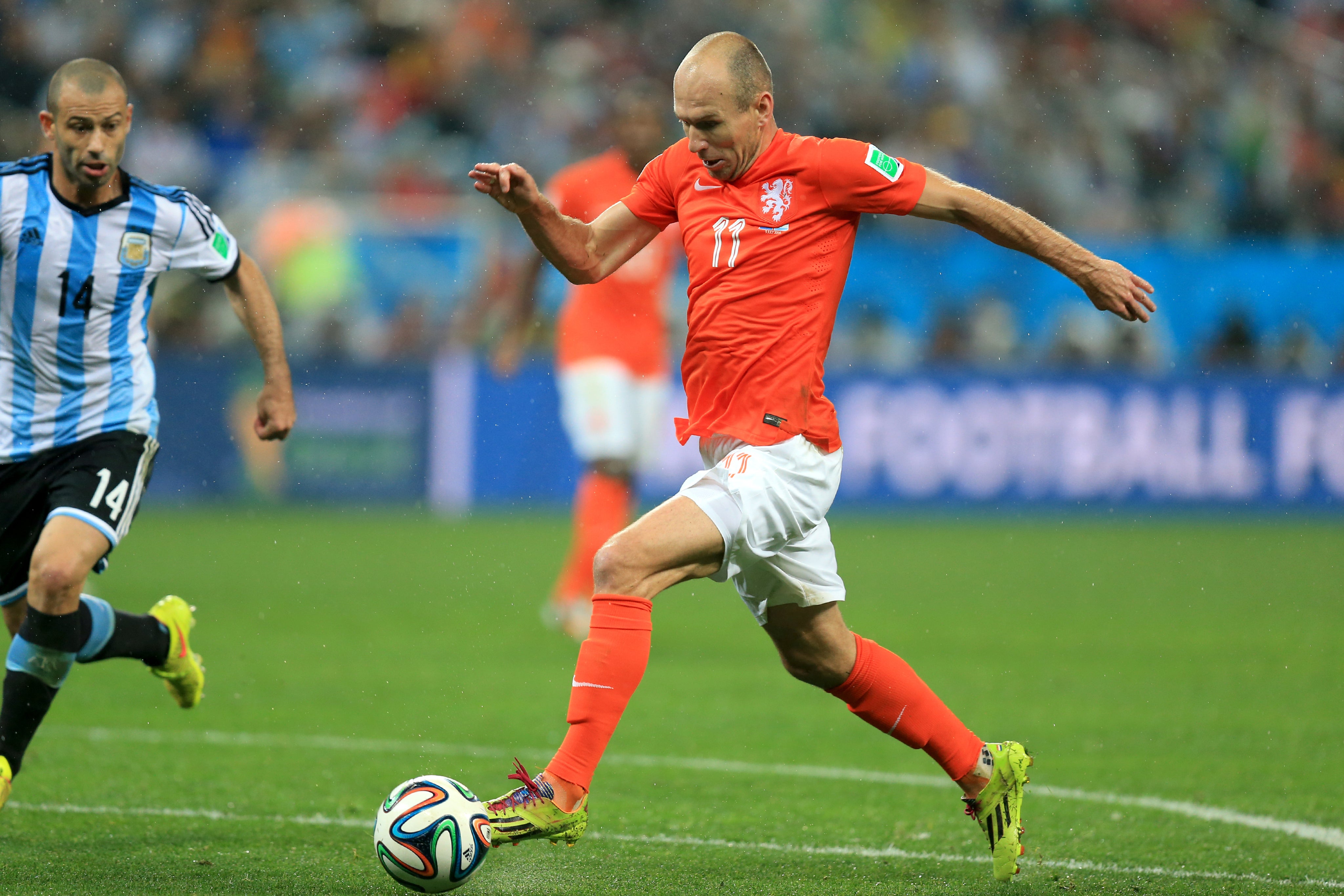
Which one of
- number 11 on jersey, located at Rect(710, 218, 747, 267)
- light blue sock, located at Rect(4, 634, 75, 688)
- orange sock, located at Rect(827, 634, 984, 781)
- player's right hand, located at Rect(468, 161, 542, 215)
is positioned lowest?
light blue sock, located at Rect(4, 634, 75, 688)

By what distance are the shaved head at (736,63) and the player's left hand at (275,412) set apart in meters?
1.69

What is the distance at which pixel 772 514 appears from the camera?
4020 millimetres

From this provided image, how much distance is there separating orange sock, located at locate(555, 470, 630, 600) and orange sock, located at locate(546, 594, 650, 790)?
4265 millimetres

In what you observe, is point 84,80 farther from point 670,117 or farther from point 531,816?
point 670,117

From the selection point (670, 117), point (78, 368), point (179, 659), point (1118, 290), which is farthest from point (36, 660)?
point (670, 117)

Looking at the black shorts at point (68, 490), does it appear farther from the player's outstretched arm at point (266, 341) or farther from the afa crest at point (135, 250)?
the afa crest at point (135, 250)

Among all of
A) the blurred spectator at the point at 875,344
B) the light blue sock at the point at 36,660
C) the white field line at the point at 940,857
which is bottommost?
the white field line at the point at 940,857

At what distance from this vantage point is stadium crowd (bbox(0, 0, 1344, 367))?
635 inches

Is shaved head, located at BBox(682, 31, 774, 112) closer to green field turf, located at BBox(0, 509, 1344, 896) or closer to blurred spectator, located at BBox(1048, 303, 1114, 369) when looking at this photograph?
green field turf, located at BBox(0, 509, 1344, 896)

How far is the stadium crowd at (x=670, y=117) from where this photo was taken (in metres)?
16.1

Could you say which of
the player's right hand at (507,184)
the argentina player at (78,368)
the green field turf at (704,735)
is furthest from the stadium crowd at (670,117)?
the player's right hand at (507,184)

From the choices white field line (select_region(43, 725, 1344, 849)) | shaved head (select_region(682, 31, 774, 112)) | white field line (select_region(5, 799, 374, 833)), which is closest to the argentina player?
white field line (select_region(5, 799, 374, 833))

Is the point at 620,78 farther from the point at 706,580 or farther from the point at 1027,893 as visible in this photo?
the point at 1027,893

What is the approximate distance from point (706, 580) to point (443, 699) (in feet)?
17.4
